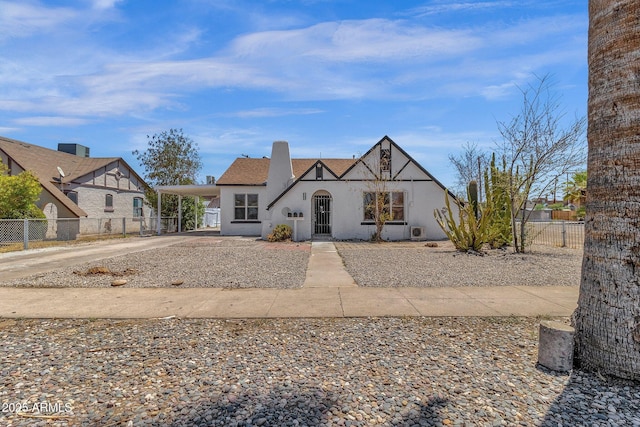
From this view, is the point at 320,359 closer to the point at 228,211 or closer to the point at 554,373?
the point at 554,373

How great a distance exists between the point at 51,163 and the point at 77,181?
2.57 metres

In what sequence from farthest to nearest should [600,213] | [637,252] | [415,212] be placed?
[415,212] < [600,213] < [637,252]

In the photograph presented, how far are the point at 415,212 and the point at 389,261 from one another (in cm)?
781

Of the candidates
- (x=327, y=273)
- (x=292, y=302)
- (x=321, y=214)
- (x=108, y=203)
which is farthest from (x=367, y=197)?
(x=108, y=203)

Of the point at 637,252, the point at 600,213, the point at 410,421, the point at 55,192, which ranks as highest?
the point at 55,192

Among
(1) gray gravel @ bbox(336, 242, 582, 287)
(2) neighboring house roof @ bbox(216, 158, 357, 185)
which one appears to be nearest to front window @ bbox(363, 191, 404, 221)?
(2) neighboring house roof @ bbox(216, 158, 357, 185)

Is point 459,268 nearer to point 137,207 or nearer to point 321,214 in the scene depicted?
point 321,214

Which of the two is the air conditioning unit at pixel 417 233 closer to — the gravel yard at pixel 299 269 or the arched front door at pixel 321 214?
the arched front door at pixel 321 214

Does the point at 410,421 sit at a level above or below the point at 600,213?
below

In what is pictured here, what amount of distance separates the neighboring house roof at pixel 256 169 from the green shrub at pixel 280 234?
4181 millimetres

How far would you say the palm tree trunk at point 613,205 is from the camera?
308 cm

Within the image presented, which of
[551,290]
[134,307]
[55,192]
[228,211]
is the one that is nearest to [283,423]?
[134,307]

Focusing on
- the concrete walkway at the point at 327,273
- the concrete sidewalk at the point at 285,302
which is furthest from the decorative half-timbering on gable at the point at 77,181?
the concrete sidewalk at the point at 285,302

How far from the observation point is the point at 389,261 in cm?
1072
